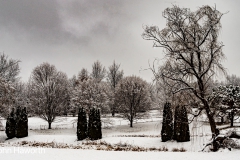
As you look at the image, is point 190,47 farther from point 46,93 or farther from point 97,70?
point 97,70

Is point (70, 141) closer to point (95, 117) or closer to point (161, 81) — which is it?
point (95, 117)

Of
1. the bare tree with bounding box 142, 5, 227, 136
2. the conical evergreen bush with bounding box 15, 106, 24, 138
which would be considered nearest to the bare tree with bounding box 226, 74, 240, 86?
the bare tree with bounding box 142, 5, 227, 136

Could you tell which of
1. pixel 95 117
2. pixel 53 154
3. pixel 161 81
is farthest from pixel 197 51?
pixel 95 117

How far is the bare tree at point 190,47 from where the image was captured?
977 centimetres

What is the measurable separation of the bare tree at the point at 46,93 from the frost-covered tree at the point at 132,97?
1032 cm

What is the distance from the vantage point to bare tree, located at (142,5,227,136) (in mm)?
9773

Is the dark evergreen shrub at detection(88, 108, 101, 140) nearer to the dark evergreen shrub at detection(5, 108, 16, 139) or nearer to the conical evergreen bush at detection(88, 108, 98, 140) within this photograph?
the conical evergreen bush at detection(88, 108, 98, 140)

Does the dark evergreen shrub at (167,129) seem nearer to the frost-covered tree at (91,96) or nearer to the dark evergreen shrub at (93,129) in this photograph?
the dark evergreen shrub at (93,129)

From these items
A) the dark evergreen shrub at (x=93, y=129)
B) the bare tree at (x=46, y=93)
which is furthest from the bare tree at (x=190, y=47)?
the bare tree at (x=46, y=93)

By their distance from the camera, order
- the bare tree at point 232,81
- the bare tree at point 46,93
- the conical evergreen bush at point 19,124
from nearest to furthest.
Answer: the bare tree at point 232,81, the conical evergreen bush at point 19,124, the bare tree at point 46,93

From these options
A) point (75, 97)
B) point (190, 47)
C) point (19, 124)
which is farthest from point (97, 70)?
point (190, 47)

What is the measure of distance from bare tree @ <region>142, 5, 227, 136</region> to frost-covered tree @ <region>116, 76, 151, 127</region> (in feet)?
77.1

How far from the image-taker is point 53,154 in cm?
860

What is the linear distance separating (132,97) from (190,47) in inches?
1006
